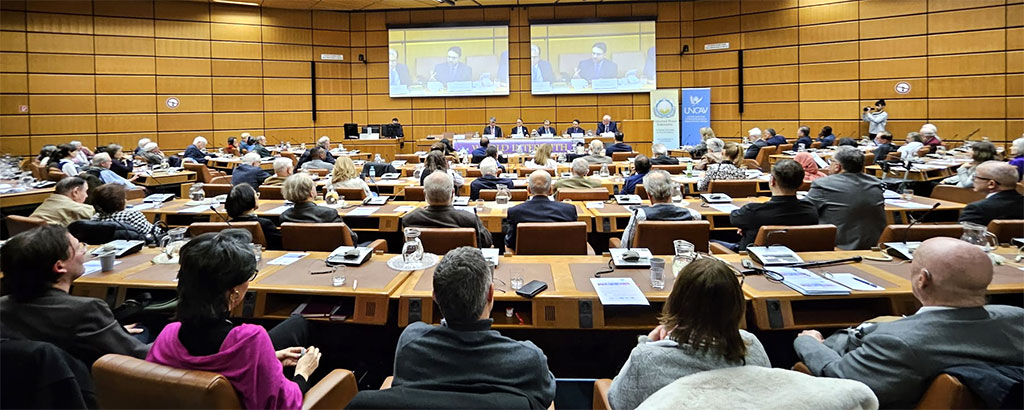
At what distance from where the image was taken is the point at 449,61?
1528cm

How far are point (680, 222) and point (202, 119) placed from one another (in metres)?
14.1

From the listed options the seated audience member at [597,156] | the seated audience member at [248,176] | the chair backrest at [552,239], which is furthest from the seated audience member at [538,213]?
the seated audience member at [248,176]

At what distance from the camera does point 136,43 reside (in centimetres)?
1344

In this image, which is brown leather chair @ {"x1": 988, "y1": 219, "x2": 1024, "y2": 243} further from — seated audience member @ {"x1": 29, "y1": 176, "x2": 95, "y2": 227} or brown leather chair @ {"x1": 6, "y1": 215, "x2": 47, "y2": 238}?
seated audience member @ {"x1": 29, "y1": 176, "x2": 95, "y2": 227}

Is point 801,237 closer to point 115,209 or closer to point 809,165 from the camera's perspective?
point 809,165

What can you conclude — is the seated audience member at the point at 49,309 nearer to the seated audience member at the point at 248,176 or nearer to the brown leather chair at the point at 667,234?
the brown leather chair at the point at 667,234

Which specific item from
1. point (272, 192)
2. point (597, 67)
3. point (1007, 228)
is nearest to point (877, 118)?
point (597, 67)

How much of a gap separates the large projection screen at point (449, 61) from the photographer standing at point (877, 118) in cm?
876

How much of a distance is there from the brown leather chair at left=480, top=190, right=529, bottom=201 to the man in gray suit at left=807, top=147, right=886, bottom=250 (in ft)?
8.74

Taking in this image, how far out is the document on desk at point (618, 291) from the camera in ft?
7.84

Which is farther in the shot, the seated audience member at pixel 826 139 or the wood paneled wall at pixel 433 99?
the wood paneled wall at pixel 433 99

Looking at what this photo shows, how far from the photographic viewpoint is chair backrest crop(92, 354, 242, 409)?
1.48 meters

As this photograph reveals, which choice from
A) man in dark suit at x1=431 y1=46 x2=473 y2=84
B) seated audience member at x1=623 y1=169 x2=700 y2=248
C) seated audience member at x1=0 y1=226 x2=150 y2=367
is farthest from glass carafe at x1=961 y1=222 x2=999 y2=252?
man in dark suit at x1=431 y1=46 x2=473 y2=84

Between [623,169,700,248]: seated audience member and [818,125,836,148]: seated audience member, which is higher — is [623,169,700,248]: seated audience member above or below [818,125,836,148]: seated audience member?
below
